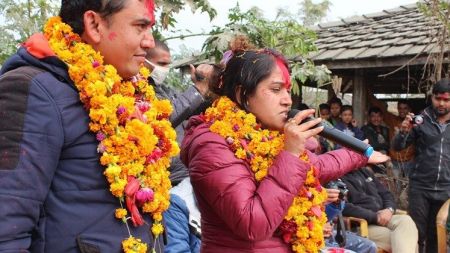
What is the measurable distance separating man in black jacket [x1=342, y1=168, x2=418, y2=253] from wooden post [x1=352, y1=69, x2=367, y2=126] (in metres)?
2.39

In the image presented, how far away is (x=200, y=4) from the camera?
15.5 feet

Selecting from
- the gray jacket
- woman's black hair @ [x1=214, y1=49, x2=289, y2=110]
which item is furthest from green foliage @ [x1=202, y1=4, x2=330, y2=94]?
woman's black hair @ [x1=214, y1=49, x2=289, y2=110]

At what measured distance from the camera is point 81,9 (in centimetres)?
145

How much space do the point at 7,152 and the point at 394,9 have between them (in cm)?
998

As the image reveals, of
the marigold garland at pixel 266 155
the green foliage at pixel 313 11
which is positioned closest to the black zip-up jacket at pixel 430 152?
the marigold garland at pixel 266 155

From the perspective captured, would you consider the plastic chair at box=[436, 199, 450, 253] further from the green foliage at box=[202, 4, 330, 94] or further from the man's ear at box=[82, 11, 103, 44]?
the man's ear at box=[82, 11, 103, 44]

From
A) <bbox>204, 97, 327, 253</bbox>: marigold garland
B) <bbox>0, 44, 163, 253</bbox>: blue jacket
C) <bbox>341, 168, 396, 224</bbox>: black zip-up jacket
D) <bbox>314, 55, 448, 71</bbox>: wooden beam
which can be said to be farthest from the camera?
<bbox>314, 55, 448, 71</bbox>: wooden beam

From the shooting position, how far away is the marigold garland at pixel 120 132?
1398 millimetres

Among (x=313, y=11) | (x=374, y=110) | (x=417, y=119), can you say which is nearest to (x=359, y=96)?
(x=374, y=110)

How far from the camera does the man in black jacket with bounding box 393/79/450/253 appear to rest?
5043 mm

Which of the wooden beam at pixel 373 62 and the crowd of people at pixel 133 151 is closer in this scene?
the crowd of people at pixel 133 151

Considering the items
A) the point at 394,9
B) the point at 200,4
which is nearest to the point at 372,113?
the point at 394,9

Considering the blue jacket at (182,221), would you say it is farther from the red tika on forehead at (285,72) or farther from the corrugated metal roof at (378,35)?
the corrugated metal roof at (378,35)

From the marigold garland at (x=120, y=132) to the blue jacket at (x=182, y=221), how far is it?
1.09 meters
